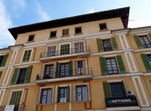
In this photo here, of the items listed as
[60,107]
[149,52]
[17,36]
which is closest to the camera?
[60,107]

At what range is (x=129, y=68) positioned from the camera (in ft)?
42.3

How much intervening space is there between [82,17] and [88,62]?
768cm

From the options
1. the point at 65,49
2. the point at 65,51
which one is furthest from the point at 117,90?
the point at 65,49

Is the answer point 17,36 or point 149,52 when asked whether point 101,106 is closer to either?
point 149,52

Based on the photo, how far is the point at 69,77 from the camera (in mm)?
13070

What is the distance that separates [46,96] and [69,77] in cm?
298

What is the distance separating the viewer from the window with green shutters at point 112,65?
514 inches

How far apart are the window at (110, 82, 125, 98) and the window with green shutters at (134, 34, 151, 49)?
5.32 m

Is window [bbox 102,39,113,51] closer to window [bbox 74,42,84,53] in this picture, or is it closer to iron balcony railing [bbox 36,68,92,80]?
window [bbox 74,42,84,53]

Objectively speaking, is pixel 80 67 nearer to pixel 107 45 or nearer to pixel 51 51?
pixel 107 45

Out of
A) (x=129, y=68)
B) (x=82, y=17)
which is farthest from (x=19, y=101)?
(x=82, y=17)

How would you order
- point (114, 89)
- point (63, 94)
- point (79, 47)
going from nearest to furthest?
point (114, 89) → point (63, 94) → point (79, 47)

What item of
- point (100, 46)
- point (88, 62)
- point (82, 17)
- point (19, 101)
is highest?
point (82, 17)

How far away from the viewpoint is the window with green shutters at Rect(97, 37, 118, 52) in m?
15.0
